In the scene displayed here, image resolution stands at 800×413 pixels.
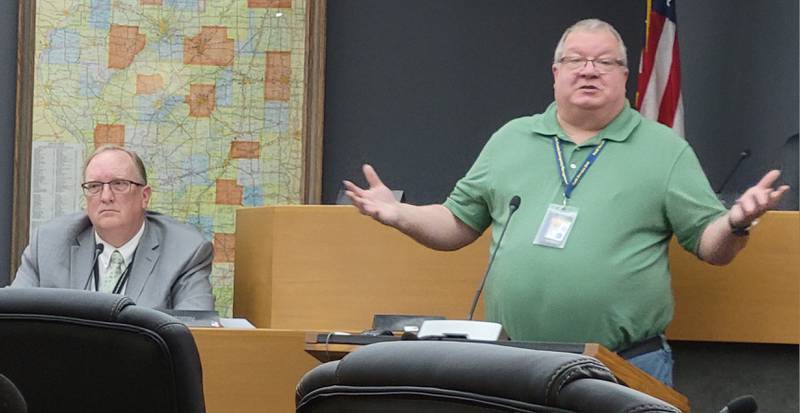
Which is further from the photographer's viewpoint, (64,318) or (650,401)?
(64,318)

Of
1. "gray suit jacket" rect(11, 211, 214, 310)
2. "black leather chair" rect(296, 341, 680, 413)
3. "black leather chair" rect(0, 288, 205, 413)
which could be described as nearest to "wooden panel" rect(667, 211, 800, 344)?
"gray suit jacket" rect(11, 211, 214, 310)

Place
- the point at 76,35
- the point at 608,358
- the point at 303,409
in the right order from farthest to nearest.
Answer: the point at 76,35 < the point at 608,358 < the point at 303,409

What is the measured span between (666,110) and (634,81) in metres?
1.16

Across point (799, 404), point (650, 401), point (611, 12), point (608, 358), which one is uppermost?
point (611, 12)

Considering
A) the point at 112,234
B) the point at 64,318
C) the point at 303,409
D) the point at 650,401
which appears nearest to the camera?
the point at 650,401

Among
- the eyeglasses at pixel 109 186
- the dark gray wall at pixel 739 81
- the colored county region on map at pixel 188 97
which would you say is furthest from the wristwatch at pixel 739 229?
the colored county region on map at pixel 188 97

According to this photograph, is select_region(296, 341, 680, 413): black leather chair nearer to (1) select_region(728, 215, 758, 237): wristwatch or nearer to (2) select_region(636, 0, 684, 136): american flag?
(1) select_region(728, 215, 758, 237): wristwatch

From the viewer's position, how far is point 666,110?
6.59 metres

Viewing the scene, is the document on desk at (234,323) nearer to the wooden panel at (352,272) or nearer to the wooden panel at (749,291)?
the wooden panel at (352,272)

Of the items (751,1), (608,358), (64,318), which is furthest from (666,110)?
(64,318)

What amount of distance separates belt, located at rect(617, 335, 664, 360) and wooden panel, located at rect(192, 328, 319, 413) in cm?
93

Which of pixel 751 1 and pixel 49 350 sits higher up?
pixel 751 1

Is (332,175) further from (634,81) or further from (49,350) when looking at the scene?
(49,350)

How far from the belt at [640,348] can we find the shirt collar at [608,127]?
1.83 feet
